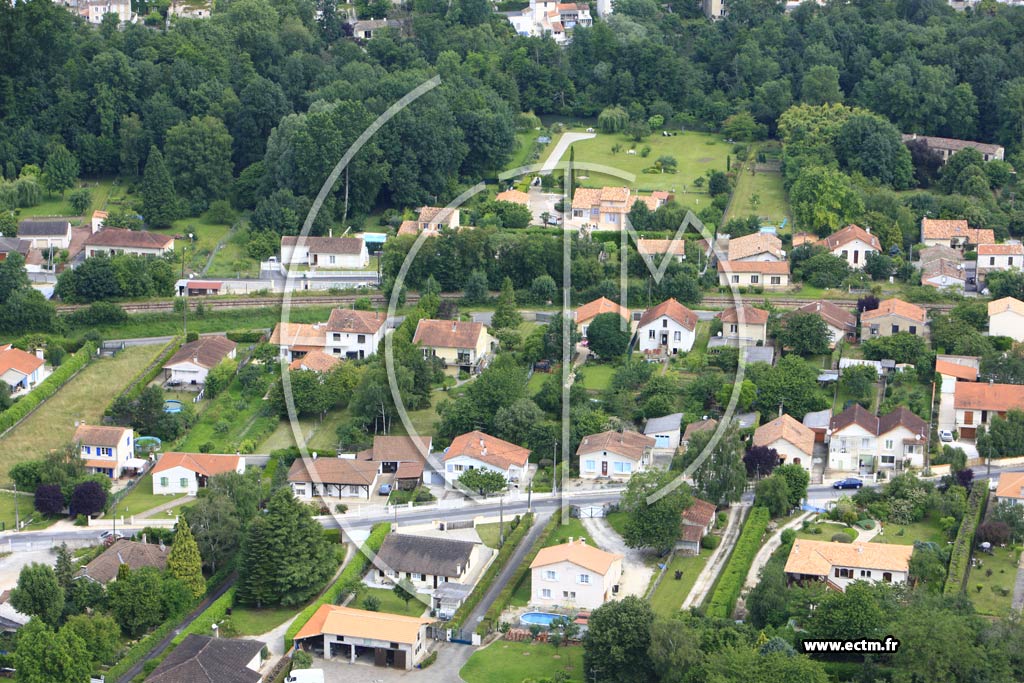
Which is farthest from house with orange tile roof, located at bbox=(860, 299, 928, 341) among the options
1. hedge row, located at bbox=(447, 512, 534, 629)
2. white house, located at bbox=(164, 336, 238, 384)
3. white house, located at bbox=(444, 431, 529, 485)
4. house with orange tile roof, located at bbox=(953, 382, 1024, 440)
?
white house, located at bbox=(164, 336, 238, 384)

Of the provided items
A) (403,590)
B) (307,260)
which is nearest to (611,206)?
(307,260)

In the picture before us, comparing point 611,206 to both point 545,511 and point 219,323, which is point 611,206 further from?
point 545,511

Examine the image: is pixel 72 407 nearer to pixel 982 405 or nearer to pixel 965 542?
pixel 965 542

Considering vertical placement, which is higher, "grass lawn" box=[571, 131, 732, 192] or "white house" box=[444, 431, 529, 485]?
"grass lawn" box=[571, 131, 732, 192]

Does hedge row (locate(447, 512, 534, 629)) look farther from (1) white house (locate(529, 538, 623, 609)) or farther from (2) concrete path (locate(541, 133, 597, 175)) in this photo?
(2) concrete path (locate(541, 133, 597, 175))

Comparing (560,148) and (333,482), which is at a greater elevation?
(560,148)

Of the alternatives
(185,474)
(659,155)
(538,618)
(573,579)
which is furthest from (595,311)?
(659,155)
